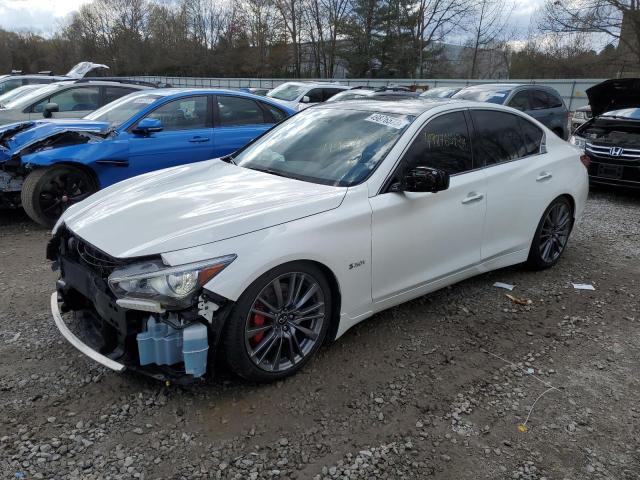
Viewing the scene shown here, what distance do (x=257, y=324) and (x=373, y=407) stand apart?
791mm

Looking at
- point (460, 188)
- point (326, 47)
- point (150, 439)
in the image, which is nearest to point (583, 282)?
point (460, 188)

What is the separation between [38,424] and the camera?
103 inches

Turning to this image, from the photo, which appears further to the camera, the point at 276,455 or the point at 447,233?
the point at 447,233

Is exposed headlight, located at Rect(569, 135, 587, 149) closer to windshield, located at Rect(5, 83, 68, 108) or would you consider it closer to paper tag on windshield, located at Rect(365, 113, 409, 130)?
paper tag on windshield, located at Rect(365, 113, 409, 130)

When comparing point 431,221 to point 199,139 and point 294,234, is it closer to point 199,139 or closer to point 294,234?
point 294,234

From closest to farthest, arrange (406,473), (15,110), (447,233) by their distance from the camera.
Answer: (406,473) → (447,233) → (15,110)

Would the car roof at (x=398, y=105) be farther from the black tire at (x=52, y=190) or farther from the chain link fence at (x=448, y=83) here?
the chain link fence at (x=448, y=83)

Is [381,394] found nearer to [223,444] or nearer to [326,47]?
[223,444]

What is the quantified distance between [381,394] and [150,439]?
1.27 metres

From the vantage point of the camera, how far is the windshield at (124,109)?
254 inches

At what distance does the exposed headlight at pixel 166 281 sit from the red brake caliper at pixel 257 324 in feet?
1.23

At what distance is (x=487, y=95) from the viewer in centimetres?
1070

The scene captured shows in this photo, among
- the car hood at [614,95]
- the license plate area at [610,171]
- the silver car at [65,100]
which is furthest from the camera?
the silver car at [65,100]

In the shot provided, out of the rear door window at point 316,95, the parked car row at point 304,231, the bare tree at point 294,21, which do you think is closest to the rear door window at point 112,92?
the rear door window at point 316,95
